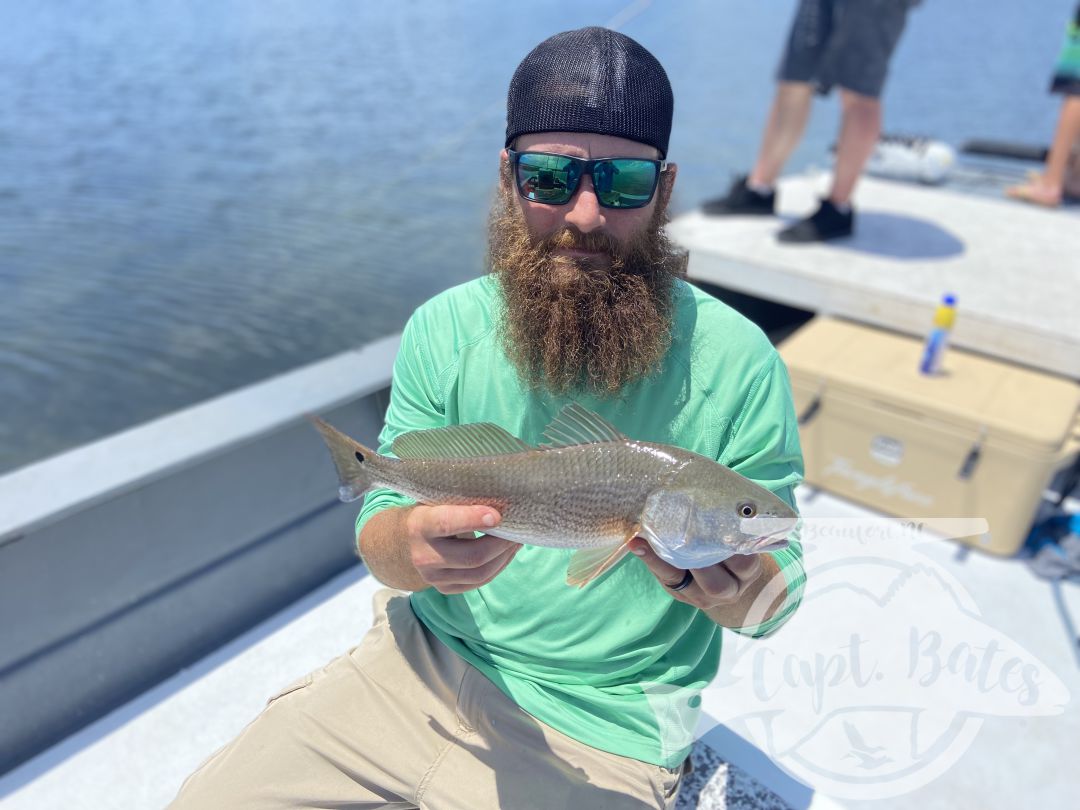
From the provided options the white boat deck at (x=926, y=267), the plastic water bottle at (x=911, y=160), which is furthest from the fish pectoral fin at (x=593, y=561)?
the plastic water bottle at (x=911, y=160)

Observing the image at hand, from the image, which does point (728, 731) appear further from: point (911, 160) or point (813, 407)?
point (911, 160)

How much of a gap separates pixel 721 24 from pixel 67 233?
19954mm

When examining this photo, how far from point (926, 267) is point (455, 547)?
421cm

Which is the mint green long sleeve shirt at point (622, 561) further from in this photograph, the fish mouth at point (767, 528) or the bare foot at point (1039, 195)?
the bare foot at point (1039, 195)

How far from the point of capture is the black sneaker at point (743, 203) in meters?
5.39

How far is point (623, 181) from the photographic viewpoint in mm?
1792

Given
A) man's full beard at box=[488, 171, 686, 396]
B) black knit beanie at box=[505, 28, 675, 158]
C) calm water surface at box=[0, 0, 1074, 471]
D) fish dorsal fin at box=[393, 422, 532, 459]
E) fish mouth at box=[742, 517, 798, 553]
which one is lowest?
calm water surface at box=[0, 0, 1074, 471]

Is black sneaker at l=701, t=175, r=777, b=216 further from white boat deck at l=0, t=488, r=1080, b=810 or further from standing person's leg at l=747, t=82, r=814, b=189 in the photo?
white boat deck at l=0, t=488, r=1080, b=810

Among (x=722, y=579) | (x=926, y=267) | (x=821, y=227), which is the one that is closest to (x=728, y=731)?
(x=722, y=579)

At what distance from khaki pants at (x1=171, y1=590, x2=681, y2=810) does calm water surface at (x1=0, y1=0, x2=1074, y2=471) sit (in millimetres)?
1921

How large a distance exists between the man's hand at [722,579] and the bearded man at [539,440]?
9 centimetres

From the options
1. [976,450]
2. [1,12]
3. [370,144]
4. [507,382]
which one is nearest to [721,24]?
[370,144]

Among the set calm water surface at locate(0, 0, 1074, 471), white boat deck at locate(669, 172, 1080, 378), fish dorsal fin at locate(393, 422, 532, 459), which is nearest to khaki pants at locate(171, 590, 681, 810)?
fish dorsal fin at locate(393, 422, 532, 459)

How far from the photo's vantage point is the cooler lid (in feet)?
10.9
